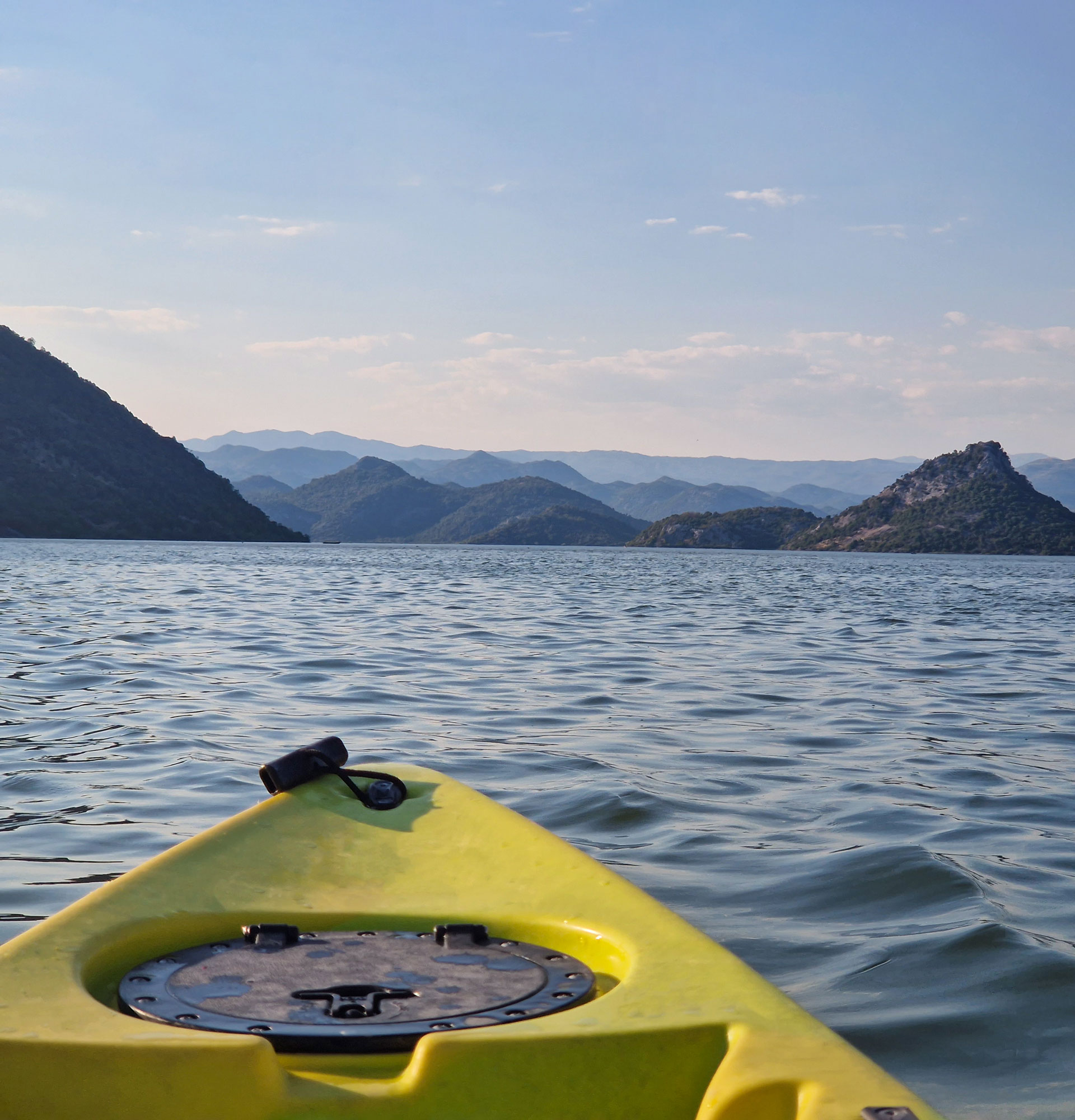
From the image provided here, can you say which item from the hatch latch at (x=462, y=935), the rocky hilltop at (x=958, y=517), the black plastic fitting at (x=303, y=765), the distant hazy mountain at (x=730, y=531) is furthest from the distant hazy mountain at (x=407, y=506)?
the hatch latch at (x=462, y=935)

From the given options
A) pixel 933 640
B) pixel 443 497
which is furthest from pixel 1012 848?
pixel 443 497

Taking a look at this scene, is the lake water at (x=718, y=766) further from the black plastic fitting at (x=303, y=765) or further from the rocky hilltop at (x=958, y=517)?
the rocky hilltop at (x=958, y=517)

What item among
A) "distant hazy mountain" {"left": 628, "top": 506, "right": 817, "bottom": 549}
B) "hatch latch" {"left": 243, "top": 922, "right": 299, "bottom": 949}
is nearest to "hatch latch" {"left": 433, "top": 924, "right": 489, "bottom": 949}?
"hatch latch" {"left": 243, "top": 922, "right": 299, "bottom": 949}

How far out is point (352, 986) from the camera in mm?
2324

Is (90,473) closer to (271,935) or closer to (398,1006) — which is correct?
(271,935)

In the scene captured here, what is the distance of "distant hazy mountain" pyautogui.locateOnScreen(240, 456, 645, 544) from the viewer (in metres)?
164

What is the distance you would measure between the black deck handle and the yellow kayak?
0.44m

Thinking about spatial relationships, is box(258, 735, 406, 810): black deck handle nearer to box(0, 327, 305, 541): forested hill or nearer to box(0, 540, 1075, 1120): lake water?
box(0, 540, 1075, 1120): lake water

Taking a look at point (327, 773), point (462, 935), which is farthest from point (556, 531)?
point (462, 935)

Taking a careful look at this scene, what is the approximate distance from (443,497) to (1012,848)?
571 feet

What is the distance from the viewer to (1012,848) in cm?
495

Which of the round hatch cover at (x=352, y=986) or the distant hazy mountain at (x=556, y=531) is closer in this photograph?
the round hatch cover at (x=352, y=986)

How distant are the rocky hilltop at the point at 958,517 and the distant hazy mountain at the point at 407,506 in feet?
130

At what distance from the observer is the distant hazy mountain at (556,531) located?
136125 mm
